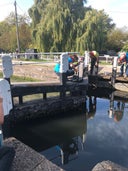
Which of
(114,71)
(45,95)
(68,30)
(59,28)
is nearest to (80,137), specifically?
(45,95)

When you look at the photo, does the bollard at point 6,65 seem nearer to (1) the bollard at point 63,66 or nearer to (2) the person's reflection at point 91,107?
(1) the bollard at point 63,66

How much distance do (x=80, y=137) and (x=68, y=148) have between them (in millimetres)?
694

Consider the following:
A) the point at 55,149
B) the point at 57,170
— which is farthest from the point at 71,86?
the point at 57,170

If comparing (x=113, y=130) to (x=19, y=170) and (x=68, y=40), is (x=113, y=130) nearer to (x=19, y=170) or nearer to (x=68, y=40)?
(x=19, y=170)

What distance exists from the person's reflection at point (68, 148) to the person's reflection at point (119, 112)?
2.39 metres

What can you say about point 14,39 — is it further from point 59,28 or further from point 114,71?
point 114,71

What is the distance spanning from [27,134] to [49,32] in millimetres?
14819

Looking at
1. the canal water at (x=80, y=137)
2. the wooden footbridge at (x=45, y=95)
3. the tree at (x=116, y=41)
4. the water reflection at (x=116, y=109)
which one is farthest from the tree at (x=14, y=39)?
the canal water at (x=80, y=137)

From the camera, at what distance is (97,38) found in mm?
18719

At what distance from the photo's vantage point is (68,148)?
5.69 metres

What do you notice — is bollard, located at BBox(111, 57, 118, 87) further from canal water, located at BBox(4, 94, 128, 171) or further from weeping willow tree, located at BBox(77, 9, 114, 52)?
weeping willow tree, located at BBox(77, 9, 114, 52)

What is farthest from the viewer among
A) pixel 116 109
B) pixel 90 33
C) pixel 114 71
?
pixel 90 33

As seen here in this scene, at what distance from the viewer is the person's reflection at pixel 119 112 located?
7893mm

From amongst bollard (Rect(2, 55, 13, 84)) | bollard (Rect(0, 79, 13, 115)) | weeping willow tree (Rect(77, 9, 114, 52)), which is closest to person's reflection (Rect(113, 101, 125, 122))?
bollard (Rect(2, 55, 13, 84))
